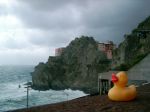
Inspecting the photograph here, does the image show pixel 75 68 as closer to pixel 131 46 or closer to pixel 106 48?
pixel 106 48

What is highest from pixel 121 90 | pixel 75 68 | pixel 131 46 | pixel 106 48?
pixel 106 48

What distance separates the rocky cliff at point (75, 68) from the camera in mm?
96500

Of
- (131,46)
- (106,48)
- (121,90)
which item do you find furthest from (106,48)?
(121,90)

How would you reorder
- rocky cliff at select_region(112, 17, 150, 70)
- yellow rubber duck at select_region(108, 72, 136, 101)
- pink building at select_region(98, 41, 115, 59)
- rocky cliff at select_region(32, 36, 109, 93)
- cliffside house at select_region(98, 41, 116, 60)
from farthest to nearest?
pink building at select_region(98, 41, 115, 59)
cliffside house at select_region(98, 41, 116, 60)
rocky cliff at select_region(32, 36, 109, 93)
rocky cliff at select_region(112, 17, 150, 70)
yellow rubber duck at select_region(108, 72, 136, 101)

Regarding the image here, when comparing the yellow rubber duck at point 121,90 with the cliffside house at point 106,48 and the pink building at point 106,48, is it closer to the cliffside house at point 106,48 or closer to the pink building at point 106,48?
the cliffside house at point 106,48

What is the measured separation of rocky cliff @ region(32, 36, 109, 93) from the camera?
96500 mm

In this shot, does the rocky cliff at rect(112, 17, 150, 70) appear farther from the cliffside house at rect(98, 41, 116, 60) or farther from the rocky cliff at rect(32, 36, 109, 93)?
the cliffside house at rect(98, 41, 116, 60)

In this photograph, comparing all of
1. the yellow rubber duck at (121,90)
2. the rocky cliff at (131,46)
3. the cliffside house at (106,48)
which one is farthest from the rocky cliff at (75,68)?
the yellow rubber duck at (121,90)

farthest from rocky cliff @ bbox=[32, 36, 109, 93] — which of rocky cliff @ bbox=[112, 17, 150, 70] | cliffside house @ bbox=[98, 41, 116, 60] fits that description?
rocky cliff @ bbox=[112, 17, 150, 70]

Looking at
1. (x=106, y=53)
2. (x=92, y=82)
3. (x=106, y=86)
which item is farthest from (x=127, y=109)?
(x=106, y=53)

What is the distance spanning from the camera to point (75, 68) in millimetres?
103938

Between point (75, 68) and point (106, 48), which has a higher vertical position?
point (106, 48)

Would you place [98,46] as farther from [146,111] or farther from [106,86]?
[146,111]

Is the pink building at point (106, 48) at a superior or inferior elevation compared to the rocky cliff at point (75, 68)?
superior
